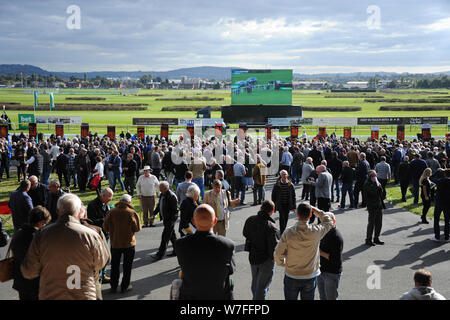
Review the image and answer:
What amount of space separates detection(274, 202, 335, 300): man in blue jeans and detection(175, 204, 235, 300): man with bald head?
4.79ft

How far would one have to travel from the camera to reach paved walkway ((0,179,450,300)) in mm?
6805

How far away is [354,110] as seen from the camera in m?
78.1

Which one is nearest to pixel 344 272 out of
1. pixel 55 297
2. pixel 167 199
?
pixel 167 199

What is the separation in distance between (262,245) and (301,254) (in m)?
0.84

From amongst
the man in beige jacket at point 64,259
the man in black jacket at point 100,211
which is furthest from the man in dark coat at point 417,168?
the man in beige jacket at point 64,259

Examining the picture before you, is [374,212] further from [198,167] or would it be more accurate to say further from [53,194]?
[53,194]

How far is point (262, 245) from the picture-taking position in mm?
5844

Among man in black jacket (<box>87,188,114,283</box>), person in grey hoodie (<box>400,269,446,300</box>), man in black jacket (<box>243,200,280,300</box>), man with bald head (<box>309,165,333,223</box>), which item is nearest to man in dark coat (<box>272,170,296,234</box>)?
man with bald head (<box>309,165,333,223</box>)

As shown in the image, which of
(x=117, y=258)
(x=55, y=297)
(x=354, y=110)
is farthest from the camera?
(x=354, y=110)

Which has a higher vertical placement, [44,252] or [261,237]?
[44,252]

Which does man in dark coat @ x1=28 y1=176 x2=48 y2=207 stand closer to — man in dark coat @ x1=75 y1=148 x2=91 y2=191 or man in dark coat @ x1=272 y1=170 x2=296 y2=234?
man in dark coat @ x1=272 y1=170 x2=296 y2=234

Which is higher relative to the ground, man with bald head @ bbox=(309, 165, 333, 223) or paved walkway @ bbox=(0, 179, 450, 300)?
man with bald head @ bbox=(309, 165, 333, 223)
